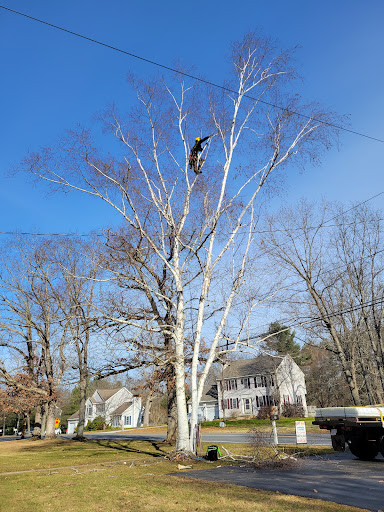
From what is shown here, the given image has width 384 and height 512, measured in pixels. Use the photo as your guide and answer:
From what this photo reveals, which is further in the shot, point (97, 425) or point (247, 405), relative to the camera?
point (97, 425)

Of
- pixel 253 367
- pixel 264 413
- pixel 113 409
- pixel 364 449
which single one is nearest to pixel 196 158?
pixel 364 449

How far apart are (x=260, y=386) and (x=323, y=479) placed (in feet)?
128

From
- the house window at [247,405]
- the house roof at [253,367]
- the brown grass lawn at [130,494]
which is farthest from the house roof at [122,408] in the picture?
the brown grass lawn at [130,494]

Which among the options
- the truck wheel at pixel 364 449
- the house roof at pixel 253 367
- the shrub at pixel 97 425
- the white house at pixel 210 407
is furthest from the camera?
the shrub at pixel 97 425

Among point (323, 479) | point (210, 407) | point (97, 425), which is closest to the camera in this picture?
point (323, 479)

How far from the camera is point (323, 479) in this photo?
8344mm

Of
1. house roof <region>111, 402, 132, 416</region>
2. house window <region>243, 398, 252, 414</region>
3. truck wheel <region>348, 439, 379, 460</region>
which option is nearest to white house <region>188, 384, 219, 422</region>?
house window <region>243, 398, 252, 414</region>

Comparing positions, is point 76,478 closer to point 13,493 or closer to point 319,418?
point 13,493

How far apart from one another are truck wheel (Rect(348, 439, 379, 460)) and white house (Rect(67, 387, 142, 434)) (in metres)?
52.6

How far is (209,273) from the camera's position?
14.2 metres

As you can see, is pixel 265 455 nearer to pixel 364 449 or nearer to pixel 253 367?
pixel 364 449

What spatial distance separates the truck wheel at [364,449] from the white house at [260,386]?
31.0 meters

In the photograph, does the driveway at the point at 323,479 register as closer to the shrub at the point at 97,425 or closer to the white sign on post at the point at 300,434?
the white sign on post at the point at 300,434

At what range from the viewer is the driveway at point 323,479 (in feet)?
21.7
